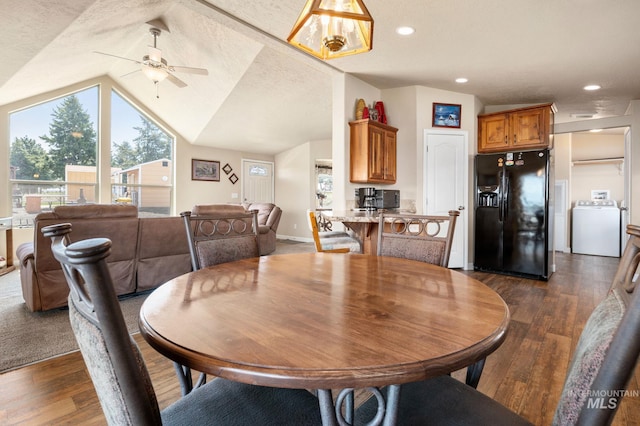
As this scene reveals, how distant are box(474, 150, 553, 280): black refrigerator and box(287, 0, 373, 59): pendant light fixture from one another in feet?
11.3

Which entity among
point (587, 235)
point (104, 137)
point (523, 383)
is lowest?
point (523, 383)

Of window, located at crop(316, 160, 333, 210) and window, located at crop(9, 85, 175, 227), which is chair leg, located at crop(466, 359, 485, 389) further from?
window, located at crop(9, 85, 175, 227)

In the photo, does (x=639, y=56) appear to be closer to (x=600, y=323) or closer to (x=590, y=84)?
(x=590, y=84)

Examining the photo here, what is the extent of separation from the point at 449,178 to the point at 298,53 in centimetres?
273

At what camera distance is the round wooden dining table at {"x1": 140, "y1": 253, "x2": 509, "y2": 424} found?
60 cm

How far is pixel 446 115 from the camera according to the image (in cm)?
468

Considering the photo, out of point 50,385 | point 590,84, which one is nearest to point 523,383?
point 50,385

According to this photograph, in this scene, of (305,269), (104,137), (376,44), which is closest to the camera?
(305,269)

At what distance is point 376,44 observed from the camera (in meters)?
3.31

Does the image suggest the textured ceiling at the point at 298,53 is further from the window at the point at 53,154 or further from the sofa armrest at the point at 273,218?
the sofa armrest at the point at 273,218

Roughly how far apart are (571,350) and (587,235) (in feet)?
17.4

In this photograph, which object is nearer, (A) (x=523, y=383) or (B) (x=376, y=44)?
(A) (x=523, y=383)

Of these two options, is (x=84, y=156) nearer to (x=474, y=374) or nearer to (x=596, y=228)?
(x=474, y=374)

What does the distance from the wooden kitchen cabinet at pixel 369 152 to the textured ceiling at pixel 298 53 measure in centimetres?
69
